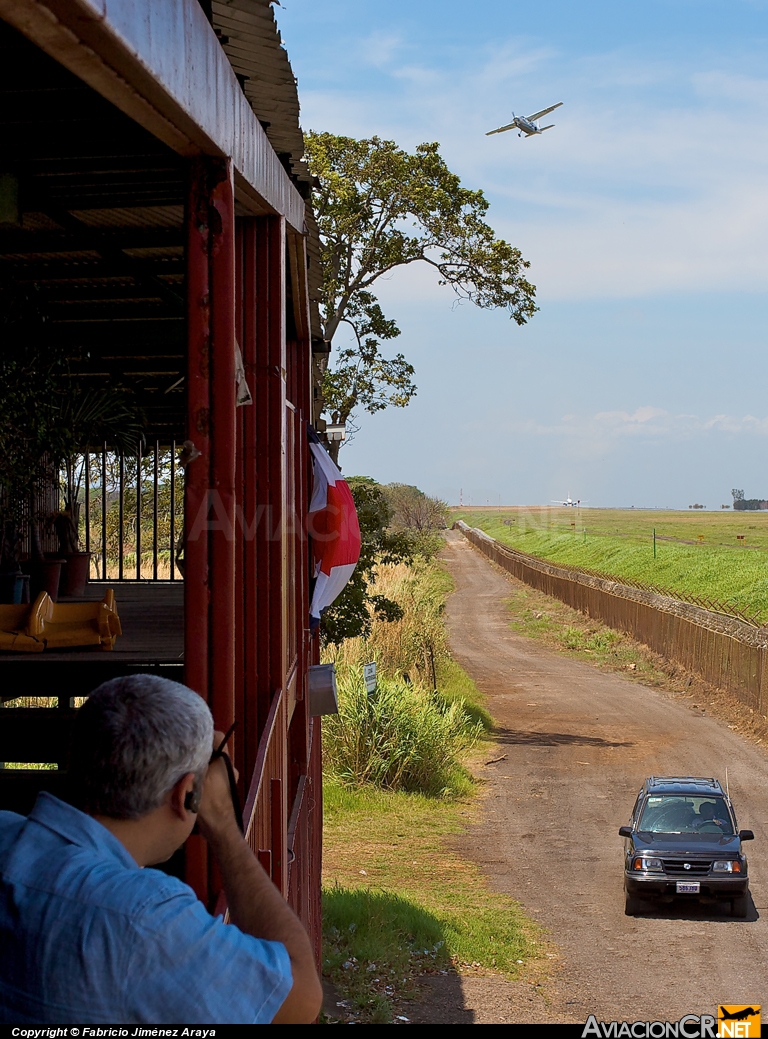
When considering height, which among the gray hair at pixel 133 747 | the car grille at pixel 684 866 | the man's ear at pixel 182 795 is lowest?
the car grille at pixel 684 866

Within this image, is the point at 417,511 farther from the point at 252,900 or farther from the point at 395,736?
the point at 252,900

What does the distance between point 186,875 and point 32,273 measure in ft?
13.7

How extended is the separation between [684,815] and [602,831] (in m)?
2.84

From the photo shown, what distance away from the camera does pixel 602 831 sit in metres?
15.6

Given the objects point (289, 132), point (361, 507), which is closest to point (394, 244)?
point (361, 507)

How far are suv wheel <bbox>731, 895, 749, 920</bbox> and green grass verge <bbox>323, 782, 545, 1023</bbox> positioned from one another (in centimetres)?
235

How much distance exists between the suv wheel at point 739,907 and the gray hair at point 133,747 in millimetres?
11775

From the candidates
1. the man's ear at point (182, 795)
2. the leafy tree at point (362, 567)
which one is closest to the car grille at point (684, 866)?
the leafy tree at point (362, 567)

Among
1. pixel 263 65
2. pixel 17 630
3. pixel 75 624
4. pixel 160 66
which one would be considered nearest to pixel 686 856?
pixel 75 624

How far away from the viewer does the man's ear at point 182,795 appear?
71.6 inches

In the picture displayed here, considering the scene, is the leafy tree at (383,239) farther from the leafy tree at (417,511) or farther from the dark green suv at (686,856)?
the leafy tree at (417,511)

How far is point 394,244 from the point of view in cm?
2072

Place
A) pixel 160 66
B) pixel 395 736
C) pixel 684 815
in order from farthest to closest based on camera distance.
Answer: pixel 395 736 < pixel 684 815 < pixel 160 66

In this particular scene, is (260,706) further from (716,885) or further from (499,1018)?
Answer: (716,885)
